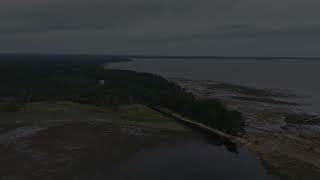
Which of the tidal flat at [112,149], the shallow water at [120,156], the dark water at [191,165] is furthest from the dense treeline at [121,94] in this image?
the dark water at [191,165]

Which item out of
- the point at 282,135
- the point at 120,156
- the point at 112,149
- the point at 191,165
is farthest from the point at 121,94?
the point at 191,165

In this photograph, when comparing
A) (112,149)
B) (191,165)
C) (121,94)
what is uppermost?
(121,94)

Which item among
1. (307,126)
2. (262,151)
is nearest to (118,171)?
(262,151)

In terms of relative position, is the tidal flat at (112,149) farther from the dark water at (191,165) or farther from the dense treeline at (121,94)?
the dense treeline at (121,94)

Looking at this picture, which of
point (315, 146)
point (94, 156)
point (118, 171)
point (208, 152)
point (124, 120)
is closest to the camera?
point (118, 171)

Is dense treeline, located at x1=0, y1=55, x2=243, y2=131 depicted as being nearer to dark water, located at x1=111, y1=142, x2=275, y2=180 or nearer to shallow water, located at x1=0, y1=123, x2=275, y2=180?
shallow water, located at x1=0, y1=123, x2=275, y2=180

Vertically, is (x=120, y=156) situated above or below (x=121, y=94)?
below

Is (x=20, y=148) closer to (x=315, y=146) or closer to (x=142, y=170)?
(x=142, y=170)

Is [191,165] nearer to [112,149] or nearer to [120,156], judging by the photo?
[120,156]

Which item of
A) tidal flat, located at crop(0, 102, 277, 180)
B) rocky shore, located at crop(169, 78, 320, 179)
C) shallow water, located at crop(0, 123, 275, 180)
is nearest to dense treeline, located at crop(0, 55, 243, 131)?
tidal flat, located at crop(0, 102, 277, 180)
